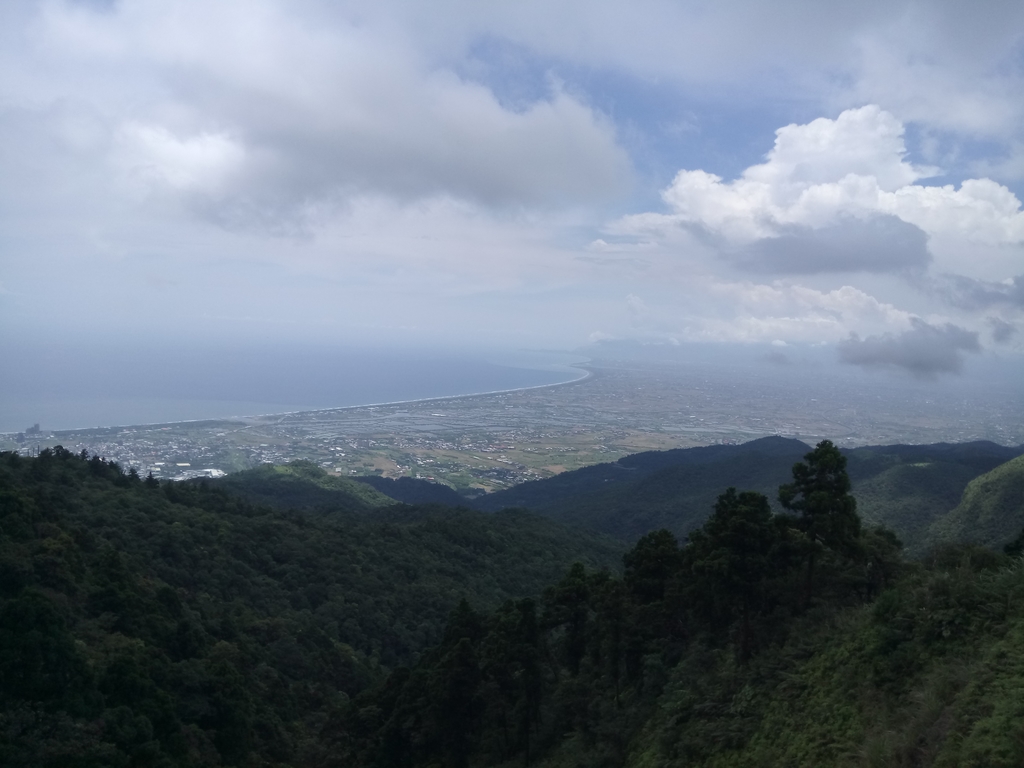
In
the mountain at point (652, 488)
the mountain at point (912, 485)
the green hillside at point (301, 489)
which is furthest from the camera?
the mountain at point (652, 488)

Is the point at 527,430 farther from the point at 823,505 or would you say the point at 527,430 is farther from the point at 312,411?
the point at 823,505

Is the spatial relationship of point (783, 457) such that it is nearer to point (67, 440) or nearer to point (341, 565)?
point (341, 565)

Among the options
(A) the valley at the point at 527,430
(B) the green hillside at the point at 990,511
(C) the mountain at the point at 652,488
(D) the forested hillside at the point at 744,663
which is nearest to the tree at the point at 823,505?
(D) the forested hillside at the point at 744,663

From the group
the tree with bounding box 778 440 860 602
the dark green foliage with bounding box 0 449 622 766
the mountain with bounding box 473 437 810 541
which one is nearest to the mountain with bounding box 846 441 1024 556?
the mountain with bounding box 473 437 810 541

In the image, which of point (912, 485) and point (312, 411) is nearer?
point (912, 485)

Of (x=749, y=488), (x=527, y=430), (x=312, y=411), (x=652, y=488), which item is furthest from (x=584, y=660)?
(x=312, y=411)

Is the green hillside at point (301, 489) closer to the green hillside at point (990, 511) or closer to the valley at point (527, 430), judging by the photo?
the valley at point (527, 430)

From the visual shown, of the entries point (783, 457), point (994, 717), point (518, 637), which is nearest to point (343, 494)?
point (783, 457)
